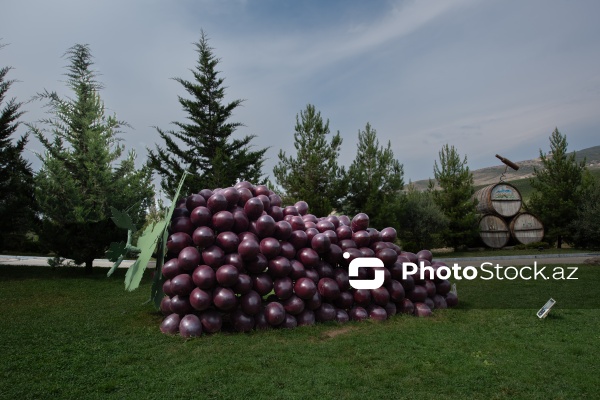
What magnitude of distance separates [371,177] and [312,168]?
350 cm

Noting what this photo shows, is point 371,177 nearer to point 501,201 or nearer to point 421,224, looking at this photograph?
point 421,224

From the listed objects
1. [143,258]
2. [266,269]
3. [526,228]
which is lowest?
[526,228]

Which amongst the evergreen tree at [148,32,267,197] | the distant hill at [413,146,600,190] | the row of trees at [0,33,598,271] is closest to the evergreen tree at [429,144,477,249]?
the row of trees at [0,33,598,271]

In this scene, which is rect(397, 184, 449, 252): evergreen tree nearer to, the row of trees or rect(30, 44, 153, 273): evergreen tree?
the row of trees

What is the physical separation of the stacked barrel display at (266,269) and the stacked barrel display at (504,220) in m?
20.3

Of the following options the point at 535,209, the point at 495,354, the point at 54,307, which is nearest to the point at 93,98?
the point at 54,307

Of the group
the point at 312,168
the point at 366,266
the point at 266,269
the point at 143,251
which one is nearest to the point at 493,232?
the point at 312,168

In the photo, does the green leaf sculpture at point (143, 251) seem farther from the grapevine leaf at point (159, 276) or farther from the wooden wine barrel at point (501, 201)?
the wooden wine barrel at point (501, 201)

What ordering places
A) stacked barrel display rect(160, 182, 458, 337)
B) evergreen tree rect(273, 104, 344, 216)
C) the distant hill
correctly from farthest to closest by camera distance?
the distant hill, evergreen tree rect(273, 104, 344, 216), stacked barrel display rect(160, 182, 458, 337)

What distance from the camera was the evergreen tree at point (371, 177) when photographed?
79.3 ft

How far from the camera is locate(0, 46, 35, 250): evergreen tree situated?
17.2 m

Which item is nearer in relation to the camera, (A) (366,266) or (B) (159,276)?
(B) (159,276)

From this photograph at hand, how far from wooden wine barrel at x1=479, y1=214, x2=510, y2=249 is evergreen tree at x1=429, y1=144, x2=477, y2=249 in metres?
0.71

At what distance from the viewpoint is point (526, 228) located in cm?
2791
